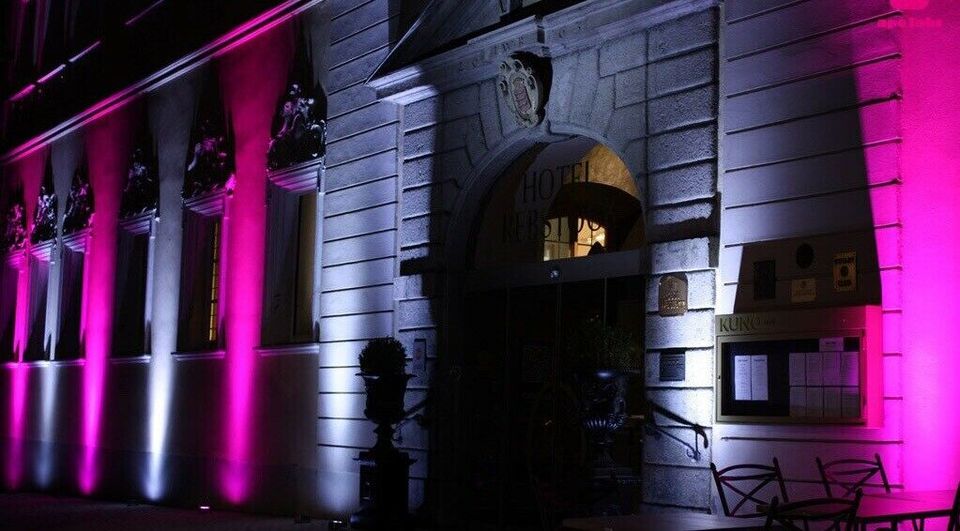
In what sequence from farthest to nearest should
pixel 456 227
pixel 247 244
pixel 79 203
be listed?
pixel 79 203, pixel 247 244, pixel 456 227

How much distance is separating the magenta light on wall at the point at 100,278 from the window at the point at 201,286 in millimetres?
2897

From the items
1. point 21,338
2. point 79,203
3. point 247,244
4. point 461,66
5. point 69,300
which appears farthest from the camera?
point 21,338

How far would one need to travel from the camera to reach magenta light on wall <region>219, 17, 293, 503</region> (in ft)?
55.3

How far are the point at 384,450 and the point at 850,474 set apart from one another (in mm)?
5263

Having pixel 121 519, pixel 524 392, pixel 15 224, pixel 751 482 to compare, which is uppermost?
pixel 15 224

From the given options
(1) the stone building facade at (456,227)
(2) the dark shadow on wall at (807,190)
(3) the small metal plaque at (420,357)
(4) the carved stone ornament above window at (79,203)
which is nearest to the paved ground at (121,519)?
(1) the stone building facade at (456,227)

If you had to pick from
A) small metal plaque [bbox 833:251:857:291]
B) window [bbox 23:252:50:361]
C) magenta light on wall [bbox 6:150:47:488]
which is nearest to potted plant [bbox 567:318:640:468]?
small metal plaque [bbox 833:251:857:291]

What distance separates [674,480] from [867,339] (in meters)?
2.27

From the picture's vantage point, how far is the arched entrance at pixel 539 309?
39.4 ft

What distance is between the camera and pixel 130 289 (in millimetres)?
20781

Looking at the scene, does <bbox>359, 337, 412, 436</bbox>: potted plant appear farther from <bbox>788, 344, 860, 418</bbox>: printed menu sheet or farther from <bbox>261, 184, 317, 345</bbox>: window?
<bbox>788, 344, 860, 418</bbox>: printed menu sheet

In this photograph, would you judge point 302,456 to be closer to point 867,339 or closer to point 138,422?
point 138,422

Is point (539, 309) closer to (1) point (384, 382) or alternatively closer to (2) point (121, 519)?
(1) point (384, 382)

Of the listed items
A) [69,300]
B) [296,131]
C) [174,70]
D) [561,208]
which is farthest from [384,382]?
[69,300]
